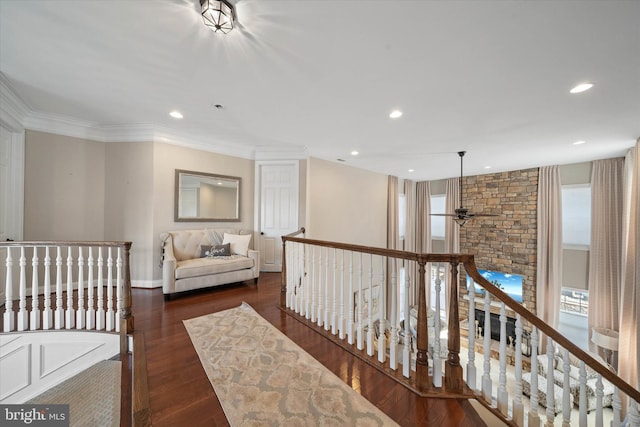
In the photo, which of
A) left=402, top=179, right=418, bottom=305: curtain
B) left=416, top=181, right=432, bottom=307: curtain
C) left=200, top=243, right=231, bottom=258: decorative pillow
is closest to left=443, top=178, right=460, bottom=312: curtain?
left=416, top=181, right=432, bottom=307: curtain

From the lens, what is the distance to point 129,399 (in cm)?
173

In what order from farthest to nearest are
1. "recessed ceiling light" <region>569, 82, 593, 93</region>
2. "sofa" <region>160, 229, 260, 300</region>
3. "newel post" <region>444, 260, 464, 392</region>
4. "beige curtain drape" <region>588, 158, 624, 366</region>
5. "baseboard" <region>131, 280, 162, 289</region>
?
"beige curtain drape" <region>588, 158, 624, 366</region>
"baseboard" <region>131, 280, 162, 289</region>
"sofa" <region>160, 229, 260, 300</region>
"recessed ceiling light" <region>569, 82, 593, 93</region>
"newel post" <region>444, 260, 464, 392</region>

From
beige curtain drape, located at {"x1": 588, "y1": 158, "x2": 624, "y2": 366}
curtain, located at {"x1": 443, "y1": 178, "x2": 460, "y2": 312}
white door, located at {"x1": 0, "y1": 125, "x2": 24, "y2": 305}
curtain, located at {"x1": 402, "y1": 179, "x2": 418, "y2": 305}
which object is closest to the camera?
white door, located at {"x1": 0, "y1": 125, "x2": 24, "y2": 305}

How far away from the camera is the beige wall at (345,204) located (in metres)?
5.24

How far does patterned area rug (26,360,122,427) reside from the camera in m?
1.69

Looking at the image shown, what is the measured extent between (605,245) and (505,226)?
1696 mm

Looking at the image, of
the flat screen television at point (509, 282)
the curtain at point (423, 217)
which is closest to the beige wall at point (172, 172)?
the curtain at point (423, 217)

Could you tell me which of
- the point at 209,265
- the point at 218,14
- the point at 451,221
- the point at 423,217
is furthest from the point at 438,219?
the point at 218,14

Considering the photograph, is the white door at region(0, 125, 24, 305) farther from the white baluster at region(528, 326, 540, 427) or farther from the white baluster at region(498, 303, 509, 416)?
the white baluster at region(528, 326, 540, 427)

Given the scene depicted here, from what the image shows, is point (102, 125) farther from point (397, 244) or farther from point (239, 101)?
point (397, 244)

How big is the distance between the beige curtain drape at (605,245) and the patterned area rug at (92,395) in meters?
7.47

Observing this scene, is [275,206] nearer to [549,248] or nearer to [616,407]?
[616,407]
